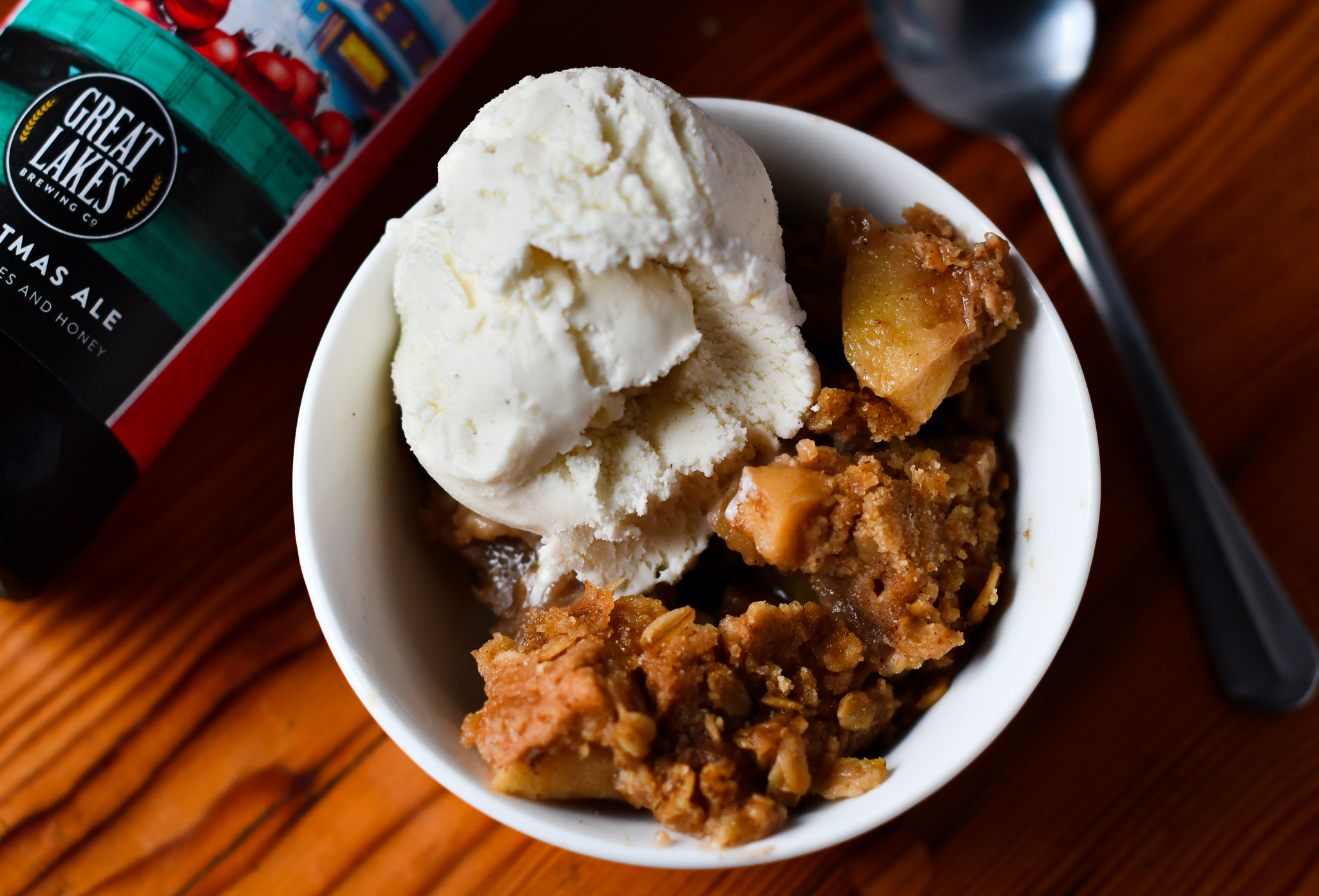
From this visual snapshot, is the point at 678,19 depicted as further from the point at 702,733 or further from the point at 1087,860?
the point at 1087,860

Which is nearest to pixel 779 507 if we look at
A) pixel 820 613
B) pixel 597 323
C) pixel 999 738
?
pixel 820 613

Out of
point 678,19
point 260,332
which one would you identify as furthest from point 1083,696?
point 260,332

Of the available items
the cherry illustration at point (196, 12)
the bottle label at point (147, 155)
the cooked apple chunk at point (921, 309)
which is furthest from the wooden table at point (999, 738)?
the cooked apple chunk at point (921, 309)

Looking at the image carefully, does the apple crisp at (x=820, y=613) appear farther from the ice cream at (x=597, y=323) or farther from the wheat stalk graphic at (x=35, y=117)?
the wheat stalk graphic at (x=35, y=117)

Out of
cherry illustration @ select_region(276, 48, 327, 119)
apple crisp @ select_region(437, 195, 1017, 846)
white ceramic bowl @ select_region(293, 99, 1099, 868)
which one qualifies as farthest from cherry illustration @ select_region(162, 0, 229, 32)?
apple crisp @ select_region(437, 195, 1017, 846)

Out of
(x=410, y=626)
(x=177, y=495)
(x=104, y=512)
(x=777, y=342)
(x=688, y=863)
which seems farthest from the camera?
(x=177, y=495)

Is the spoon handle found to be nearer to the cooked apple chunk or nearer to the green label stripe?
the cooked apple chunk

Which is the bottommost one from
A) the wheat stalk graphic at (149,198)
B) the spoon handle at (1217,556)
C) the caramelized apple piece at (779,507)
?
the spoon handle at (1217,556)
